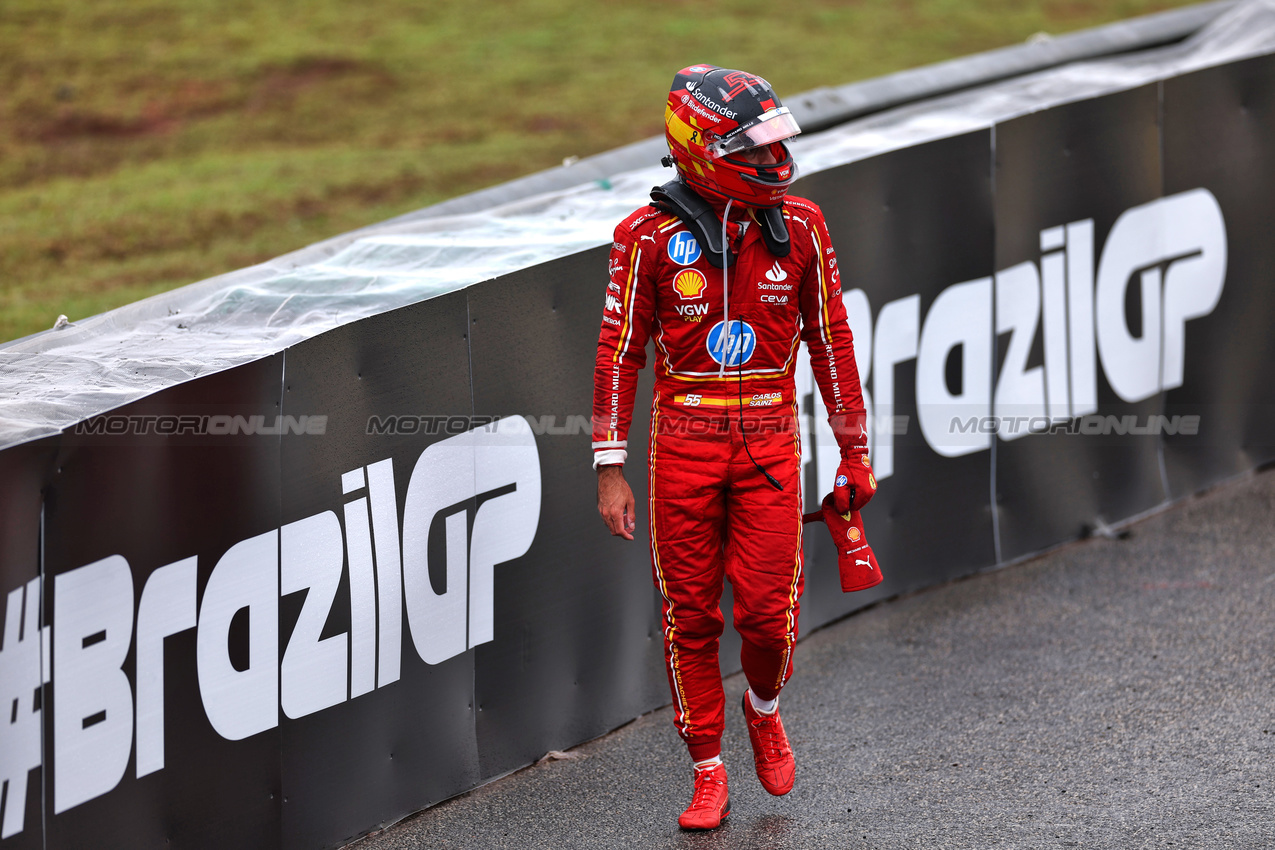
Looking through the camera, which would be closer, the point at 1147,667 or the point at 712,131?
the point at 712,131

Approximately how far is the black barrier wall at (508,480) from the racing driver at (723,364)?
2.26 ft

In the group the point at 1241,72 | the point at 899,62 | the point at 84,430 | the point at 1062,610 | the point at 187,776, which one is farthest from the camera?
the point at 899,62

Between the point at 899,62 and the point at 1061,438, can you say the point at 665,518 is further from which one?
the point at 899,62

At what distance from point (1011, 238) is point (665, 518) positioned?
2915 mm

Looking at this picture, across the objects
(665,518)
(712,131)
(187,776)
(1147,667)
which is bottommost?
(1147,667)

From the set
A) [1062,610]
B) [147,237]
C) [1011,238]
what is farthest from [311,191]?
[1062,610]

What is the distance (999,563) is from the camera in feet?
20.4

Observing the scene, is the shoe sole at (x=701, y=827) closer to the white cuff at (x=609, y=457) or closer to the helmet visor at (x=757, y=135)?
the white cuff at (x=609, y=457)

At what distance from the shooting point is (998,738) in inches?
180

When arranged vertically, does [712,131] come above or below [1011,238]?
above

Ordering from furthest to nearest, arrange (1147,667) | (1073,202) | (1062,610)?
(1073,202) → (1062,610) → (1147,667)
